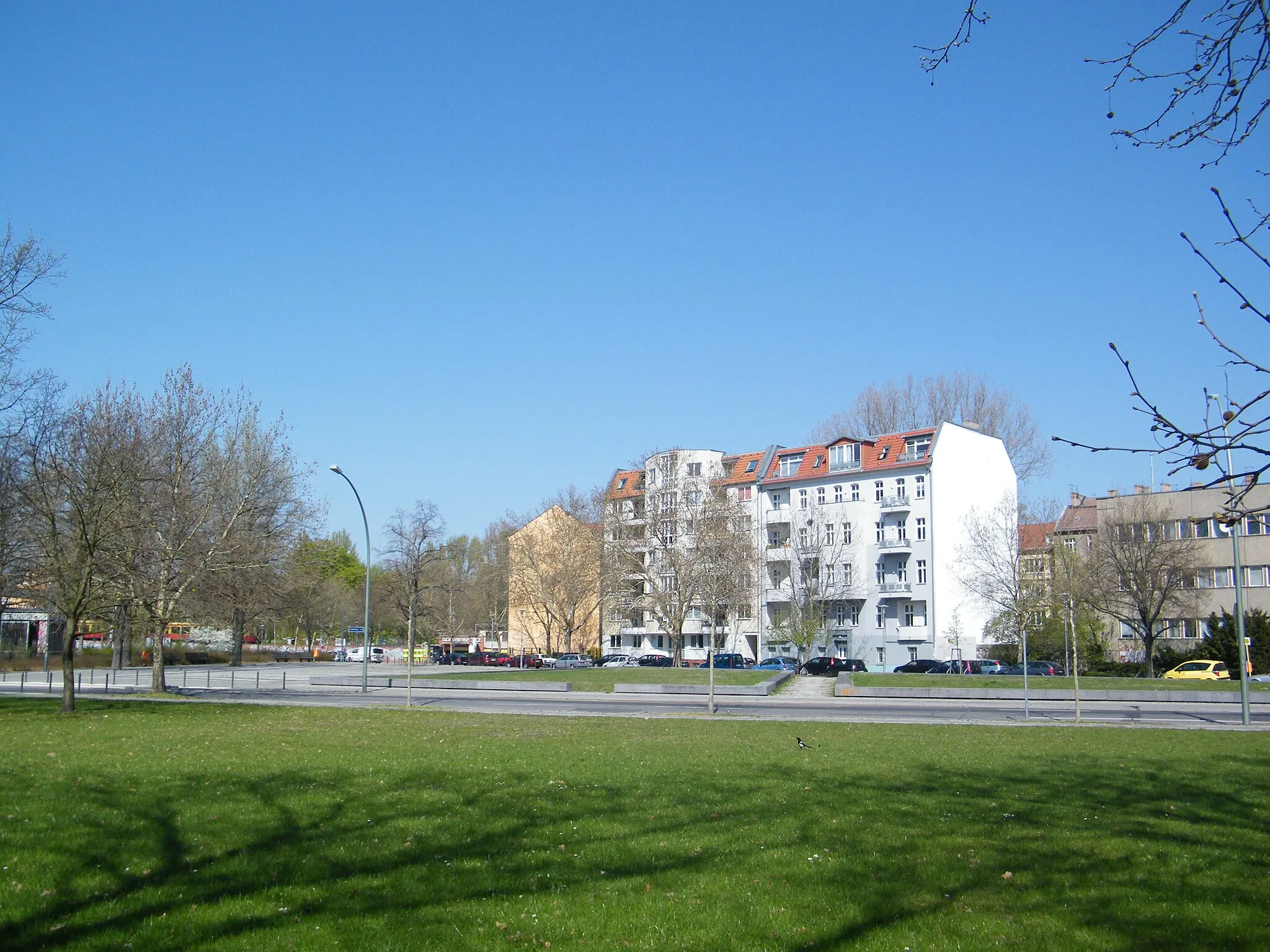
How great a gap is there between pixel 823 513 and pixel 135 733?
59449 mm

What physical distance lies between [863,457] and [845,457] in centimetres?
142

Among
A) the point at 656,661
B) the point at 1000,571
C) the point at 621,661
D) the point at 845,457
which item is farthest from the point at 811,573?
the point at 621,661

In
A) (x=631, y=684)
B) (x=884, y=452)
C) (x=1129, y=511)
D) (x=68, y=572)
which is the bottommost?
(x=631, y=684)

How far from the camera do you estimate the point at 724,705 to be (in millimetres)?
35250

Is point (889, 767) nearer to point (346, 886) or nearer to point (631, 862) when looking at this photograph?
point (631, 862)

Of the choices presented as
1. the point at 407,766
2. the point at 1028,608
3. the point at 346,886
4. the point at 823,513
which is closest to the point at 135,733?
the point at 407,766

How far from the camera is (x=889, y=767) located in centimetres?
1524

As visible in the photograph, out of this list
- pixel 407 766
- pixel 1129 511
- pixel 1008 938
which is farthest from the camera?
pixel 1129 511

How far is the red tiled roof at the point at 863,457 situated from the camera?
7100 centimetres

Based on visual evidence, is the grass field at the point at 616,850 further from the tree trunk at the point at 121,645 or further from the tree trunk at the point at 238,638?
the tree trunk at the point at 238,638

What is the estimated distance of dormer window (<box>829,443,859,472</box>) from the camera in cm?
7406

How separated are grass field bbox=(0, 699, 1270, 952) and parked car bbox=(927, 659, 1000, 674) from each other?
4393cm

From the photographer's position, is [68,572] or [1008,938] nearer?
[1008,938]

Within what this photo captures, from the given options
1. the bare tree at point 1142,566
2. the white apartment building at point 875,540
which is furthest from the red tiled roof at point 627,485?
the bare tree at point 1142,566
